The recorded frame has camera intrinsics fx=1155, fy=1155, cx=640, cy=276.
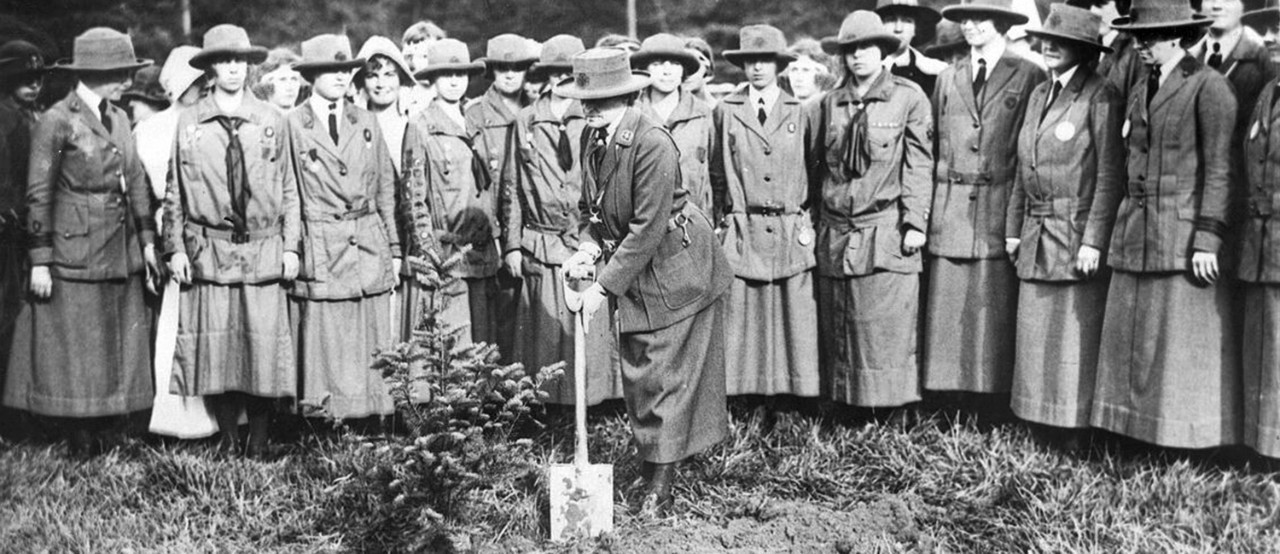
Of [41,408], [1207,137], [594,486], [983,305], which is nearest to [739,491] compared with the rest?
[594,486]

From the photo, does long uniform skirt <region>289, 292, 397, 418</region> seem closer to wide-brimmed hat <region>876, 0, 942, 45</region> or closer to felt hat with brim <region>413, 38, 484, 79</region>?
felt hat with brim <region>413, 38, 484, 79</region>

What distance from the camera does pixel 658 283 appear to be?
191 inches

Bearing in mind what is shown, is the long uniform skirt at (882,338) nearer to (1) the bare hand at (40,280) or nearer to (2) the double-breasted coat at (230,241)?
(2) the double-breasted coat at (230,241)

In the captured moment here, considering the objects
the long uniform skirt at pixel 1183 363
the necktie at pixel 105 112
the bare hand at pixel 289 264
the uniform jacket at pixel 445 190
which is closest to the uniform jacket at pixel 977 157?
the long uniform skirt at pixel 1183 363

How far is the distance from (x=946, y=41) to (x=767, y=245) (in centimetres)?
180

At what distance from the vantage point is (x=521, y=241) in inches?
245

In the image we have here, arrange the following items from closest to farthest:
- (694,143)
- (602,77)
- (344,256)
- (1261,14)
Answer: (602,77) < (1261,14) < (344,256) < (694,143)

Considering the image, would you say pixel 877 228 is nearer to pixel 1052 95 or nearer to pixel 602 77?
pixel 1052 95

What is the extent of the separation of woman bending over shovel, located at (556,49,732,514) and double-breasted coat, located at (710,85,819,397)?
1033 mm

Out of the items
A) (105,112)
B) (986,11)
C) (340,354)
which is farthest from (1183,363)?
(105,112)

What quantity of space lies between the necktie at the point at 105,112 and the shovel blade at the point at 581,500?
9.88 feet

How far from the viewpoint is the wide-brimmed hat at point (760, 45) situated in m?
6.27

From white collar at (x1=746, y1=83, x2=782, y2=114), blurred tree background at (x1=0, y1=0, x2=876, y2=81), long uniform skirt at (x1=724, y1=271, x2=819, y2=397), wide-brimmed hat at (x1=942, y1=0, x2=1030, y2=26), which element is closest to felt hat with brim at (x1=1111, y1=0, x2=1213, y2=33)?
wide-brimmed hat at (x1=942, y1=0, x2=1030, y2=26)

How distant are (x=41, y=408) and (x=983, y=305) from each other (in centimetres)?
474
